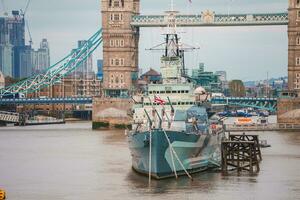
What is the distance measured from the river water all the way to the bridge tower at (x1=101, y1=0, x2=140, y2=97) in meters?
41.4

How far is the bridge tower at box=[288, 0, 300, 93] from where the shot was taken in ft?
414

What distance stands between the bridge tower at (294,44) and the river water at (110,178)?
121 ft

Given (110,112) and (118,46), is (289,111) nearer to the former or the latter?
(110,112)

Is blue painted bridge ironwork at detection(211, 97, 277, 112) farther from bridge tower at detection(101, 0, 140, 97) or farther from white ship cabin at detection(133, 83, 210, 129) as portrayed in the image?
white ship cabin at detection(133, 83, 210, 129)

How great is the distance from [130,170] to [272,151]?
20.3 metres

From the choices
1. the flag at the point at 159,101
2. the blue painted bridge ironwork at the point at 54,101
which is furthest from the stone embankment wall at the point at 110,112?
the flag at the point at 159,101

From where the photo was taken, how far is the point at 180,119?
63344 mm

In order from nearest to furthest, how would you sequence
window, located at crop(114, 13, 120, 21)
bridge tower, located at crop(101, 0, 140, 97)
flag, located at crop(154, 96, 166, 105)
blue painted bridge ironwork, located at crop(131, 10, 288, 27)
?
flag, located at crop(154, 96, 166, 105) → blue painted bridge ironwork, located at crop(131, 10, 288, 27) → bridge tower, located at crop(101, 0, 140, 97) → window, located at crop(114, 13, 120, 21)

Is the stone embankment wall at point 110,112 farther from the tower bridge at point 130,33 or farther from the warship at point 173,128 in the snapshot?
the warship at point 173,128

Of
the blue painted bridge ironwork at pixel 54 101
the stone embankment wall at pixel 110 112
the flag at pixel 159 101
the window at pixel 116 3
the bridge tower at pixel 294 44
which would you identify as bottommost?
the stone embankment wall at pixel 110 112

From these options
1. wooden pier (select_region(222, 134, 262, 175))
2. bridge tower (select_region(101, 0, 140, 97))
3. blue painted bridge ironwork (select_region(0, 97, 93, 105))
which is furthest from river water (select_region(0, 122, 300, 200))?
blue painted bridge ironwork (select_region(0, 97, 93, 105))

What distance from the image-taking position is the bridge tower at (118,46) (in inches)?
5182

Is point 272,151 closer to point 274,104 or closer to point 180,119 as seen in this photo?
point 180,119

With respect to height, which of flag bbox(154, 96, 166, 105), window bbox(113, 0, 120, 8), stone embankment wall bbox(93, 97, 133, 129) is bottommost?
stone embankment wall bbox(93, 97, 133, 129)
